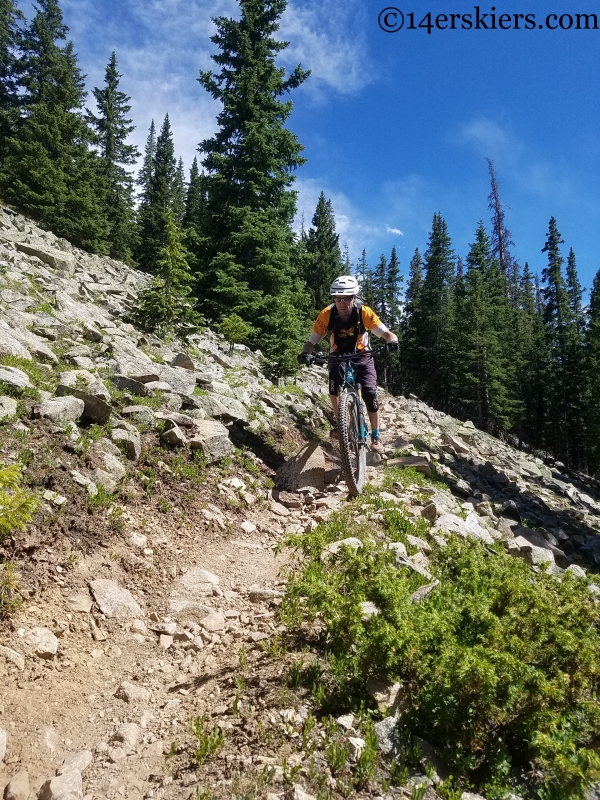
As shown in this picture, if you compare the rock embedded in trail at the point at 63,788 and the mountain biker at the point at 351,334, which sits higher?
the mountain biker at the point at 351,334

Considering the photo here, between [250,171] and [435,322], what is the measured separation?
127 feet

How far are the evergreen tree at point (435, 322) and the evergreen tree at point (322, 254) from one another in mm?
12962

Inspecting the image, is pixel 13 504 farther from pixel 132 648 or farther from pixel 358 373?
pixel 358 373

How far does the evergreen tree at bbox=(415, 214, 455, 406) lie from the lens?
50125 millimetres

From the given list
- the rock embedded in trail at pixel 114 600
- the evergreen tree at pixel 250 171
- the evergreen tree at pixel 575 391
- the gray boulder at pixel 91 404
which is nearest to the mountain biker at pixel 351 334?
the gray boulder at pixel 91 404

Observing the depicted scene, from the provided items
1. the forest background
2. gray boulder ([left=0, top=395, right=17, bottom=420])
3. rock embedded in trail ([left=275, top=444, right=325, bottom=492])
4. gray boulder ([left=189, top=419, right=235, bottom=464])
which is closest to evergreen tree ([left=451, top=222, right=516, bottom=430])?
the forest background

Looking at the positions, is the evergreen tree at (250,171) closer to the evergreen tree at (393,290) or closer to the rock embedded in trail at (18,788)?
the rock embedded in trail at (18,788)

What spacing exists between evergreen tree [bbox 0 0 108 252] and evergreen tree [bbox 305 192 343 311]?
760 inches

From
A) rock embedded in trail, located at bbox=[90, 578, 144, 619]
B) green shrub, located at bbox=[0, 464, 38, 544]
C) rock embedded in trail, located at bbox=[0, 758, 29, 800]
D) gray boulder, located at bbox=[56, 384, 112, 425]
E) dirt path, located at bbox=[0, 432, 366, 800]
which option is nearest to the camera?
rock embedded in trail, located at bbox=[0, 758, 29, 800]

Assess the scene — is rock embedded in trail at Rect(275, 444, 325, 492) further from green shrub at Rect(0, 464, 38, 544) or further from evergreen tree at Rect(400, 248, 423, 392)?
evergreen tree at Rect(400, 248, 423, 392)

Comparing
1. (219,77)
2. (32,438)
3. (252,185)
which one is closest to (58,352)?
(32,438)

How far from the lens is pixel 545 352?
153 ft

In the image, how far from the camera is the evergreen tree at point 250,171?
17016 millimetres

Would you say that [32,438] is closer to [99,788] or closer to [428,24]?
[99,788]
